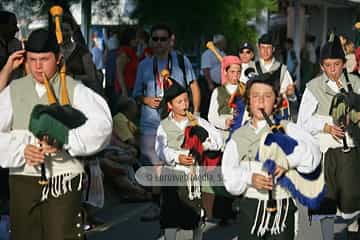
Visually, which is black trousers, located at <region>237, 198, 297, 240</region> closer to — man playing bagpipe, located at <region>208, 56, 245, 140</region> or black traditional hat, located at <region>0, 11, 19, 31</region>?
black traditional hat, located at <region>0, 11, 19, 31</region>

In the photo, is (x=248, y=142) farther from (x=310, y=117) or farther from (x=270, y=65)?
(x=270, y=65)

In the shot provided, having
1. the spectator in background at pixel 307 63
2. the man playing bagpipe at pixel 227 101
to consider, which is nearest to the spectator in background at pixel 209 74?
the man playing bagpipe at pixel 227 101

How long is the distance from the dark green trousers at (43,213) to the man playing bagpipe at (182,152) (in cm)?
178

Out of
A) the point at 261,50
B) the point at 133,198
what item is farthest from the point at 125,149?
the point at 261,50

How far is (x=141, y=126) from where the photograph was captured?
10008 mm

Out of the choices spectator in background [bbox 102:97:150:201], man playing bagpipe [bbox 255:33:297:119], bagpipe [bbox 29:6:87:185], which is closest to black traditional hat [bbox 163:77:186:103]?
bagpipe [bbox 29:6:87:185]

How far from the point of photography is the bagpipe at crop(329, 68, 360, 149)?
8.46 metres

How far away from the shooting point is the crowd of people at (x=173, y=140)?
6160mm

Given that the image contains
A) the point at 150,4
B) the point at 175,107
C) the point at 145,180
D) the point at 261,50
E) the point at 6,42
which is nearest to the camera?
the point at 175,107

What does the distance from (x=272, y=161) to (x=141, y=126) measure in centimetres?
371

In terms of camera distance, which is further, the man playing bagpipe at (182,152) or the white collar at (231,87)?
the white collar at (231,87)

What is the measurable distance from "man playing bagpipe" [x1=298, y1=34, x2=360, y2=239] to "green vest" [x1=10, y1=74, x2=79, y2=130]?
2865 mm

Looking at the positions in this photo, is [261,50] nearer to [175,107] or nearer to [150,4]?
[175,107]

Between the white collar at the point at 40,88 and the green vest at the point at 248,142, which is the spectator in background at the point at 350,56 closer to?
the green vest at the point at 248,142
